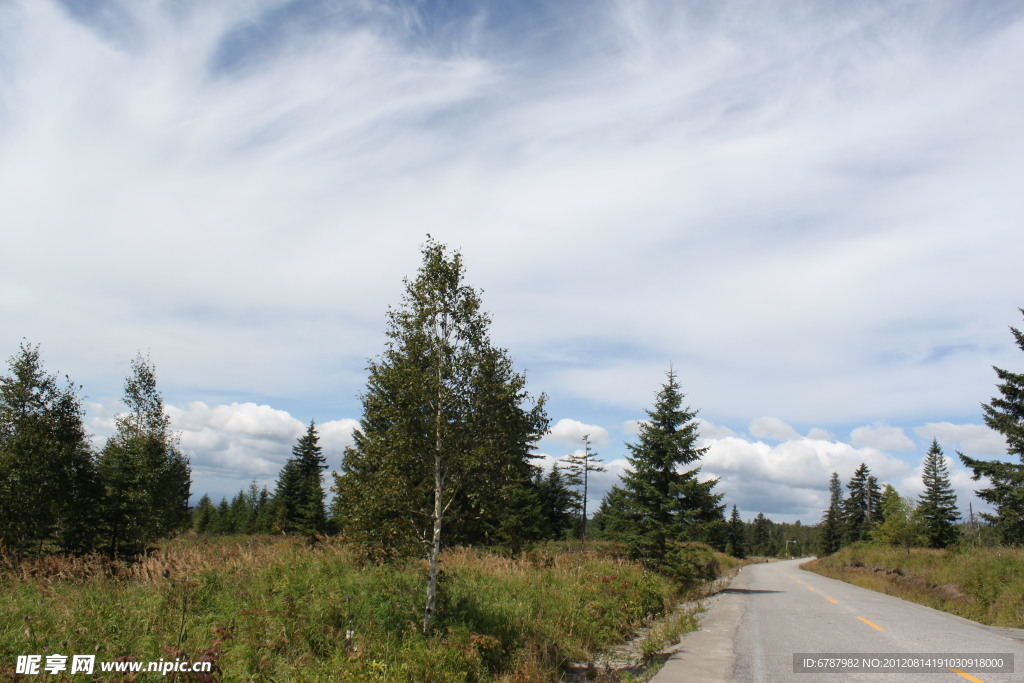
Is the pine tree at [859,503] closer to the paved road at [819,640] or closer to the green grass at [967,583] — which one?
the green grass at [967,583]

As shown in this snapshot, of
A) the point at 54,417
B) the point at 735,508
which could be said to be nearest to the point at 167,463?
the point at 54,417

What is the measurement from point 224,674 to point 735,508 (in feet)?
381

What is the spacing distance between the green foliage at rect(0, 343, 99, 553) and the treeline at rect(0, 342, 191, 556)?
25 millimetres

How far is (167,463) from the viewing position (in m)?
30.4

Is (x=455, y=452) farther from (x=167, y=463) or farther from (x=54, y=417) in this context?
(x=167, y=463)

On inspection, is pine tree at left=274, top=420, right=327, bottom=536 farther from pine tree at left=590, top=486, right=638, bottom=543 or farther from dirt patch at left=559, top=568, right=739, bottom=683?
dirt patch at left=559, top=568, right=739, bottom=683

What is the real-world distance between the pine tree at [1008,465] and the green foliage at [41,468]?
40100 millimetres

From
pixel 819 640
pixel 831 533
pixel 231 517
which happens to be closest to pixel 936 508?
pixel 831 533

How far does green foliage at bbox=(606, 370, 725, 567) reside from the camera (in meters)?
22.5

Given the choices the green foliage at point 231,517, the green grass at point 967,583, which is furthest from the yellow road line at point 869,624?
the green foliage at point 231,517

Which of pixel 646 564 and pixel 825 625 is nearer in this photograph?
pixel 825 625

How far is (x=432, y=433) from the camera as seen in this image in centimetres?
1007

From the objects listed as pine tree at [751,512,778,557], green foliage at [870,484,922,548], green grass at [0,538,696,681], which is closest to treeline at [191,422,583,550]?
green grass at [0,538,696,681]

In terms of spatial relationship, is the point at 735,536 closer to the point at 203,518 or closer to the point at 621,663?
the point at 203,518
